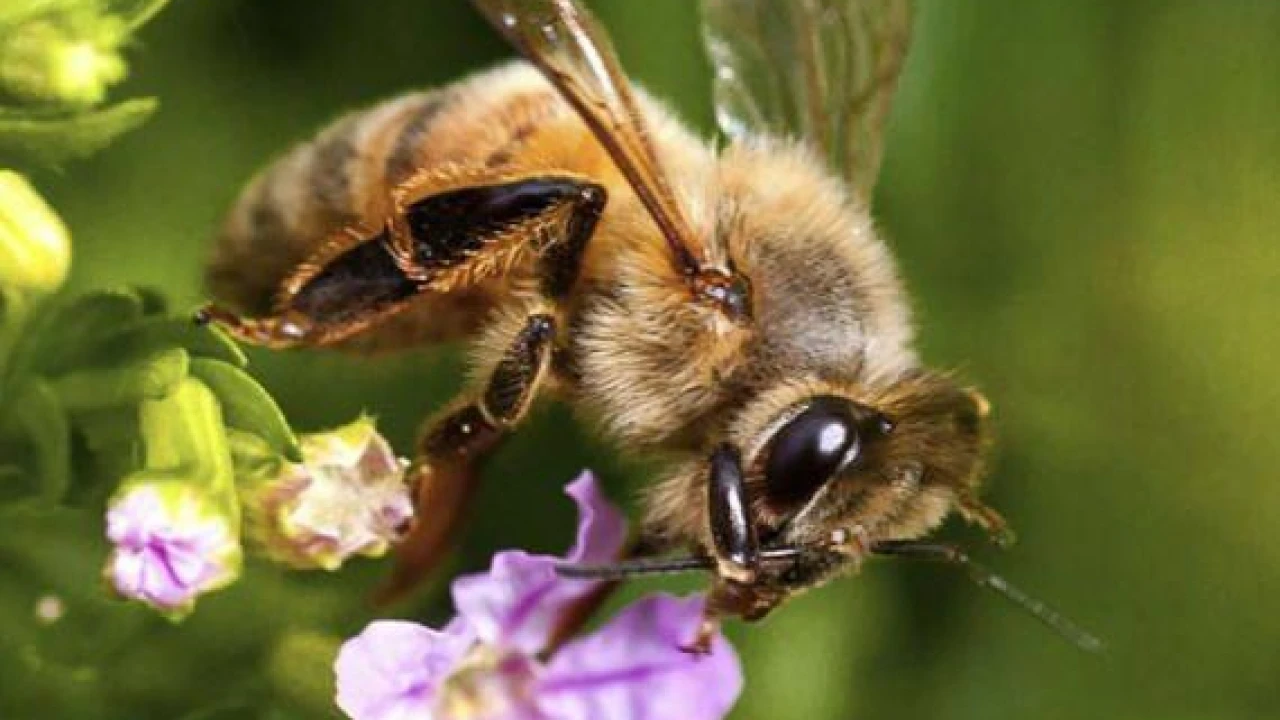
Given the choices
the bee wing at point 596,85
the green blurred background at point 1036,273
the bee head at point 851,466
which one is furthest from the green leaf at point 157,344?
the green blurred background at point 1036,273

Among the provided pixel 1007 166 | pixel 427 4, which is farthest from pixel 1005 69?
pixel 427 4

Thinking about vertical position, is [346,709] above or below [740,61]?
below

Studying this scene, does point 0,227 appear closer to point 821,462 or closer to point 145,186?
point 821,462

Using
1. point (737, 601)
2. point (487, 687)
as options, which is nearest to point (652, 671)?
point (487, 687)

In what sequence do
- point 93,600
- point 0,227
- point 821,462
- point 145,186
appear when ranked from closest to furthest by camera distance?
point 821,462
point 0,227
point 93,600
point 145,186

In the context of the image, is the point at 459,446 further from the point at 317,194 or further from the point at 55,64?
the point at 55,64

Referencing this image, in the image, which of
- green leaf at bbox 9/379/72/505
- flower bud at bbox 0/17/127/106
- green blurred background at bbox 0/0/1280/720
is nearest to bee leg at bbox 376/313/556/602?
green leaf at bbox 9/379/72/505
